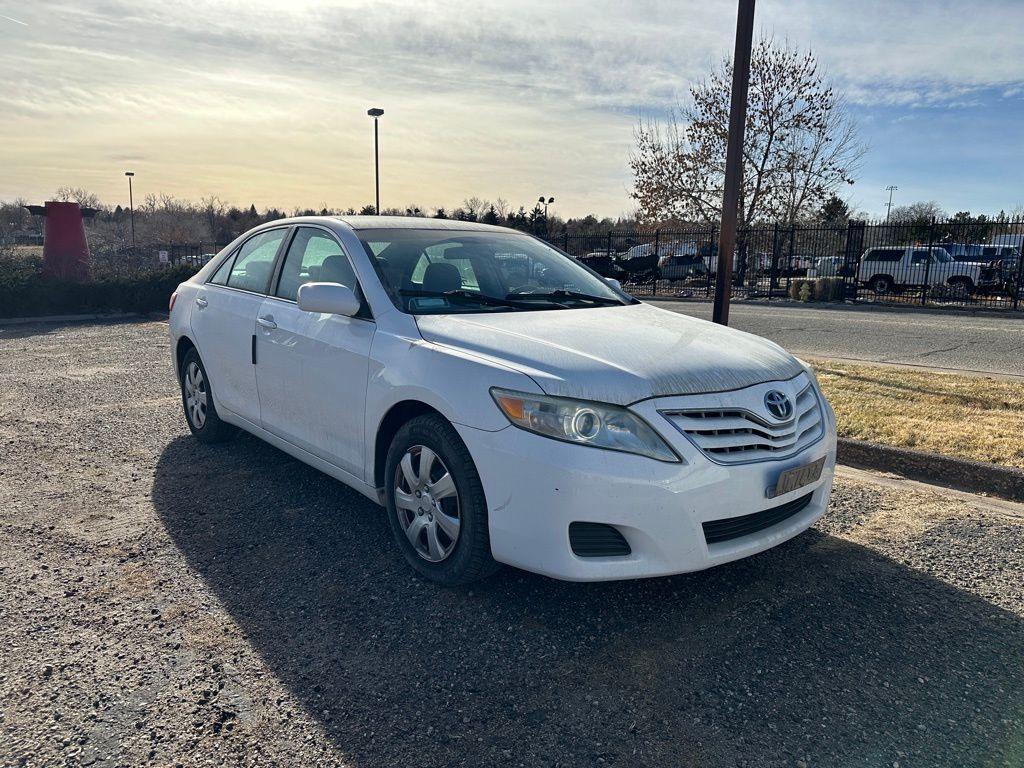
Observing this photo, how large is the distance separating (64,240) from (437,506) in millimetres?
18060

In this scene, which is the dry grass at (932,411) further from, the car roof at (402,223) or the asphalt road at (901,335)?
the car roof at (402,223)

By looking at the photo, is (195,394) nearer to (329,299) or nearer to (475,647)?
(329,299)

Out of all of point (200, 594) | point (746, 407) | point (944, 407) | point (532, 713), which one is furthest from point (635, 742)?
point (944, 407)

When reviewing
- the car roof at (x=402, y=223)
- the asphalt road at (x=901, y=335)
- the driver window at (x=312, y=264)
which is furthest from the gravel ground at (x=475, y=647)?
the asphalt road at (x=901, y=335)

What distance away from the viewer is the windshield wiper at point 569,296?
3945 millimetres

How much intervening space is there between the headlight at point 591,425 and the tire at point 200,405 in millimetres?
3128

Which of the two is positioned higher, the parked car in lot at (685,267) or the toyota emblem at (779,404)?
the parked car in lot at (685,267)

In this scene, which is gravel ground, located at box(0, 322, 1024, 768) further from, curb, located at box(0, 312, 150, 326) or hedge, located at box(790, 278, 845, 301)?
hedge, located at box(790, 278, 845, 301)

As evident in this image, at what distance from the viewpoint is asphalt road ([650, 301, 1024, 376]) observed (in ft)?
31.4

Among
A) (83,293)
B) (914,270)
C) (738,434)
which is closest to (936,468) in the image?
(738,434)

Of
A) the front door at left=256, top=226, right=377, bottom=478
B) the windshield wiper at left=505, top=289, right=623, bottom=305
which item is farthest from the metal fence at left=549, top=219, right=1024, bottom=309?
the front door at left=256, top=226, right=377, bottom=478

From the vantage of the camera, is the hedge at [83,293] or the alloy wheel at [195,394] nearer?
the alloy wheel at [195,394]

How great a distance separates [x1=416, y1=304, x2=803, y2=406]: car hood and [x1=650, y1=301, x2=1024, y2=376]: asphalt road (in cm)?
673

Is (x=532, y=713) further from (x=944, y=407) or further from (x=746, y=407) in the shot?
(x=944, y=407)
